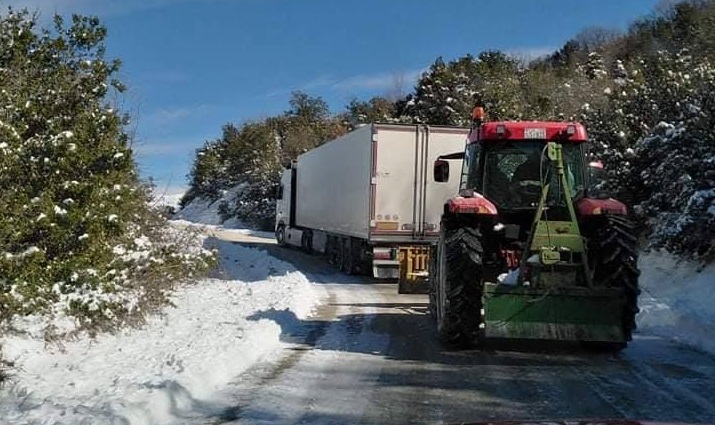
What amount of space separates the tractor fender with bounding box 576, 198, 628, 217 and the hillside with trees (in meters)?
4.64

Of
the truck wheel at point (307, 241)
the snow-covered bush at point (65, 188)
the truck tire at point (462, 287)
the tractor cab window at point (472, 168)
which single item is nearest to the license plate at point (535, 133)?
the tractor cab window at point (472, 168)

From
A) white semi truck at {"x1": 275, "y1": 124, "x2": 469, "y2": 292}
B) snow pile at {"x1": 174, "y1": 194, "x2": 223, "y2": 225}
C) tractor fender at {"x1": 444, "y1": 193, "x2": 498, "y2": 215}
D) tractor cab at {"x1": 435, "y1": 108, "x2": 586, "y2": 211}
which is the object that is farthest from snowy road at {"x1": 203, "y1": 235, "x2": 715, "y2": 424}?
snow pile at {"x1": 174, "y1": 194, "x2": 223, "y2": 225}

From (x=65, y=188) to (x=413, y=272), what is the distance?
7735 mm

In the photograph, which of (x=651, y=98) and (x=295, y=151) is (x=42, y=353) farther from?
(x=295, y=151)

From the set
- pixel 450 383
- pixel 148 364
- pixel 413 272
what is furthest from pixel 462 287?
pixel 413 272

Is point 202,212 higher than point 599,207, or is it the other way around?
point 202,212

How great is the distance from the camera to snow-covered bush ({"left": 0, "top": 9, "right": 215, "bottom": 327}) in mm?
8352

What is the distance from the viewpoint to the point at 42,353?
28.4 feet

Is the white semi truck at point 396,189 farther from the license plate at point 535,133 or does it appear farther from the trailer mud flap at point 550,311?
the trailer mud flap at point 550,311

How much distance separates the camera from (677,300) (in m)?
12.0

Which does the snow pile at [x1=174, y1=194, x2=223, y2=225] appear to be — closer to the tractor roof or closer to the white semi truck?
the white semi truck

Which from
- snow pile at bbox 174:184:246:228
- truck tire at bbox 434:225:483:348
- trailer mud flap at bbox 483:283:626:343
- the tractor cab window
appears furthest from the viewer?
snow pile at bbox 174:184:246:228

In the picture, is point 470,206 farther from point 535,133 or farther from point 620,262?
point 620,262

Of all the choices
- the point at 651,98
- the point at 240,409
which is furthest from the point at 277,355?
the point at 651,98
